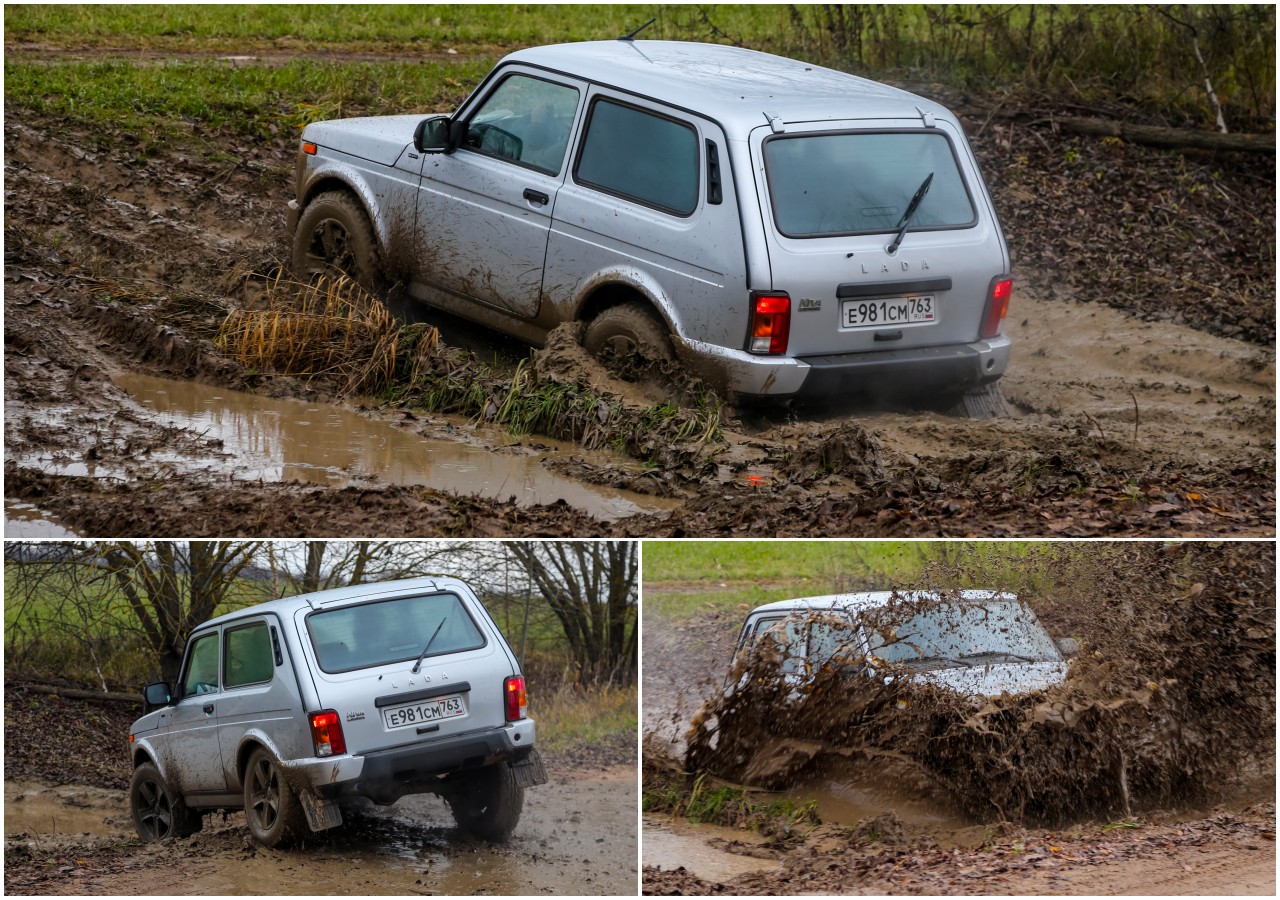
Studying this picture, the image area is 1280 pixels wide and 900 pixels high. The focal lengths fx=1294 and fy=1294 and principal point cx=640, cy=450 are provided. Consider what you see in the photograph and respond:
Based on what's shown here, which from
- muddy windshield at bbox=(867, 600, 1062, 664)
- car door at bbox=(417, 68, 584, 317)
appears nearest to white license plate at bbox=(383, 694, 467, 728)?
muddy windshield at bbox=(867, 600, 1062, 664)

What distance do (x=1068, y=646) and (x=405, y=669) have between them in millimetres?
3107

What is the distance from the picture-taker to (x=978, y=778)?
5645mm

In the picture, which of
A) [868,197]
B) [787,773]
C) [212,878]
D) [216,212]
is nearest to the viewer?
[212,878]

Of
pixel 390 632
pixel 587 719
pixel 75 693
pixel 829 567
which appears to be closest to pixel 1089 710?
pixel 829 567

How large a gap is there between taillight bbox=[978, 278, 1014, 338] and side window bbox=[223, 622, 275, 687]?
4.27m

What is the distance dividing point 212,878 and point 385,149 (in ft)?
16.1

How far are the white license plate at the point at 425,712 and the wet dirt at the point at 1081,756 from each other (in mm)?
1077

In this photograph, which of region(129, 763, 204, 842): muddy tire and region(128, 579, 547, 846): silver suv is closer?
region(128, 579, 547, 846): silver suv

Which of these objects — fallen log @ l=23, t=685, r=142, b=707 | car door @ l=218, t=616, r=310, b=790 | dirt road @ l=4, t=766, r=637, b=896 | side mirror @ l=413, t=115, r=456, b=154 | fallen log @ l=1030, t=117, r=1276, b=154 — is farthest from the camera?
fallen log @ l=1030, t=117, r=1276, b=154

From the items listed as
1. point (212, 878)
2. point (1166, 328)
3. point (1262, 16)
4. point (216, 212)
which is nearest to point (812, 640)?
point (212, 878)

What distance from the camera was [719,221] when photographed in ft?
22.6

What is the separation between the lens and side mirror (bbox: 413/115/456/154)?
8.16m

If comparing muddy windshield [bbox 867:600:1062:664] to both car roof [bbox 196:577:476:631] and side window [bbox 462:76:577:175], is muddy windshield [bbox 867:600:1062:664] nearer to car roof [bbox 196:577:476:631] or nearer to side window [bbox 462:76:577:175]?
car roof [bbox 196:577:476:631]

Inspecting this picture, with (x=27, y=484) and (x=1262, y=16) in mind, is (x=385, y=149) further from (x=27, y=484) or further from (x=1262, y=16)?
(x=1262, y=16)
